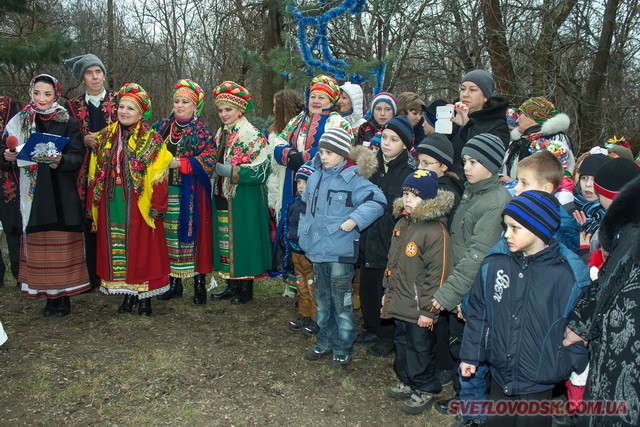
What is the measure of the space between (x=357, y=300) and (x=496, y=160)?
2.25 meters

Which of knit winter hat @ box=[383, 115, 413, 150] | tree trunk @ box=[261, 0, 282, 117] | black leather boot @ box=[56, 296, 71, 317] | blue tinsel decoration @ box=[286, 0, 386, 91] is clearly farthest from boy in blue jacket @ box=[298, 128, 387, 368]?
tree trunk @ box=[261, 0, 282, 117]

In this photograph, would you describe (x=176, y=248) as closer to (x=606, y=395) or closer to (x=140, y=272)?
(x=140, y=272)

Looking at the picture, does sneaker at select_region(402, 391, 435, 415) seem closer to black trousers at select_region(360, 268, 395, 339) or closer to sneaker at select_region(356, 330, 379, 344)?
black trousers at select_region(360, 268, 395, 339)

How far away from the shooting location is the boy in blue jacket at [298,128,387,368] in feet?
13.4

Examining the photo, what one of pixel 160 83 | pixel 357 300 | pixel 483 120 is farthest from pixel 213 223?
pixel 160 83

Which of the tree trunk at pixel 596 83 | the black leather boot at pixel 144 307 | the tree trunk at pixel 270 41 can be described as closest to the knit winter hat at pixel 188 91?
the black leather boot at pixel 144 307

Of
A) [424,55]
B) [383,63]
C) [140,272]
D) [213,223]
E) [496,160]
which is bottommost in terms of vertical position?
[140,272]

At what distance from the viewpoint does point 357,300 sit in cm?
Result: 532

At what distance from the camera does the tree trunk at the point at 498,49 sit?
10.6 metres

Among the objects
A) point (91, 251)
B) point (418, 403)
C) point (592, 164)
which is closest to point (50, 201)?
point (91, 251)

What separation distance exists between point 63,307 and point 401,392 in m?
3.36

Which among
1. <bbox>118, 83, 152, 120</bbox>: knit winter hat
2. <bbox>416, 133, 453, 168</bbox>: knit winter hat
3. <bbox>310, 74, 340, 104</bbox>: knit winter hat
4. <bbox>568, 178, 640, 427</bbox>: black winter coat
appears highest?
<bbox>310, 74, 340, 104</bbox>: knit winter hat

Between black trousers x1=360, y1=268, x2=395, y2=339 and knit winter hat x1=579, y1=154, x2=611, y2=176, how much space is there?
1652 millimetres

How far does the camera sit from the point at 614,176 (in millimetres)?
2990
